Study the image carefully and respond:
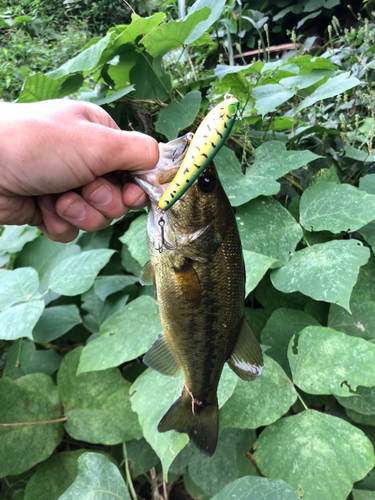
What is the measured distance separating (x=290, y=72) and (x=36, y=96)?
120cm

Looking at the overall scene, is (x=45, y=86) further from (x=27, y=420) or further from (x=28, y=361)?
(x=27, y=420)

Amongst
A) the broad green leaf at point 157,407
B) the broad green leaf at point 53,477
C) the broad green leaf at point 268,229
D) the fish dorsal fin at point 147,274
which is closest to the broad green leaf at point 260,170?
the broad green leaf at point 268,229

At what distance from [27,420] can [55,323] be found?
401mm

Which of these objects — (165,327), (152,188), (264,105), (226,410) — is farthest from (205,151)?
(264,105)

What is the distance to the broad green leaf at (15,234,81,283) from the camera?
1727mm

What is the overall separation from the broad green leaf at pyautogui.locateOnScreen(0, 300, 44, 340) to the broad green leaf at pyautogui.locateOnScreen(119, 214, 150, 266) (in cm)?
43

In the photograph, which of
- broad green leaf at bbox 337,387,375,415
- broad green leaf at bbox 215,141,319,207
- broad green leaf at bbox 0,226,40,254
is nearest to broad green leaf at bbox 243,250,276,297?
broad green leaf at bbox 215,141,319,207

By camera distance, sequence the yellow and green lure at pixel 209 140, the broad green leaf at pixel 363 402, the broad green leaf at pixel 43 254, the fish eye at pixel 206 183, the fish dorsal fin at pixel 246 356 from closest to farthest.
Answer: the yellow and green lure at pixel 209 140 < the fish eye at pixel 206 183 < the fish dorsal fin at pixel 246 356 < the broad green leaf at pixel 363 402 < the broad green leaf at pixel 43 254

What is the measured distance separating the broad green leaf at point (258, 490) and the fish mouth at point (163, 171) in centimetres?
83

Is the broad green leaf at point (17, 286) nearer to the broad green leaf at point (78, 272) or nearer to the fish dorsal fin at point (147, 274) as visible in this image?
the broad green leaf at point (78, 272)

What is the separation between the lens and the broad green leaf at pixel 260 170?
1.37 metres

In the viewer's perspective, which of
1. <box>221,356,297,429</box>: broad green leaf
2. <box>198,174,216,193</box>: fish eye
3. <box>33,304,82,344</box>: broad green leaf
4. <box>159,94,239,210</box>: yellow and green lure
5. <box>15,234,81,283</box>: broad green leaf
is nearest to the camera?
<box>159,94,239,210</box>: yellow and green lure

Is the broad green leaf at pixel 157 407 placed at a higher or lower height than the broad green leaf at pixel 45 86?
lower

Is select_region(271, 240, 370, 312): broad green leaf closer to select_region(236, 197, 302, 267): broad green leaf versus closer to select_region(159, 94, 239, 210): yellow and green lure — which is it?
select_region(236, 197, 302, 267): broad green leaf
